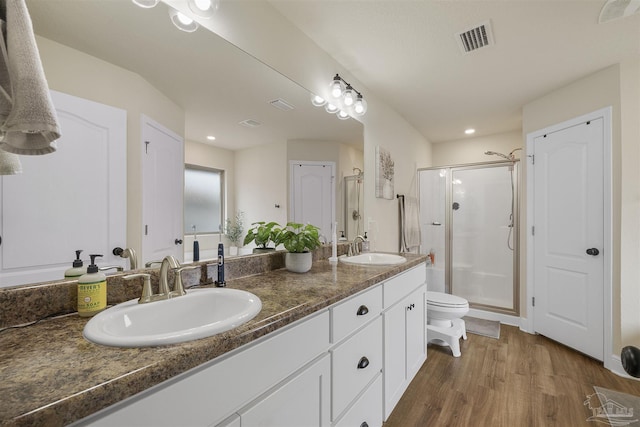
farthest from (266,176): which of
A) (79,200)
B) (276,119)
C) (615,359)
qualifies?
(615,359)

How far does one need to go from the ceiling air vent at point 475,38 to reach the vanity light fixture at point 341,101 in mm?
779

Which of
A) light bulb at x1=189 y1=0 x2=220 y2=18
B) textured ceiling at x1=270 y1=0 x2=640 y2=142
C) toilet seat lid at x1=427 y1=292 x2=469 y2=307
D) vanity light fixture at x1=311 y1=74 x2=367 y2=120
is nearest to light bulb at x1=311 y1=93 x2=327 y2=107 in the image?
vanity light fixture at x1=311 y1=74 x2=367 y2=120

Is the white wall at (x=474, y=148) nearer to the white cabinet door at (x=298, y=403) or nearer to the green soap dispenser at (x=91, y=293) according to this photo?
the white cabinet door at (x=298, y=403)

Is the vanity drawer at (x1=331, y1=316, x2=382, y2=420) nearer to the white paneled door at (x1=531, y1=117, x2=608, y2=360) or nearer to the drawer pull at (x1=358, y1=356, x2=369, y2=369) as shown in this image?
the drawer pull at (x1=358, y1=356, x2=369, y2=369)

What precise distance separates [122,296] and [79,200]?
1.12 ft

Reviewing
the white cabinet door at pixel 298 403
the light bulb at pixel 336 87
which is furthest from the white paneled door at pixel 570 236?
the white cabinet door at pixel 298 403

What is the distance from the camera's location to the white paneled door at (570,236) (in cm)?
224

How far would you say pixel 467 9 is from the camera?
5.28ft

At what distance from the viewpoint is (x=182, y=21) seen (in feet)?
3.74

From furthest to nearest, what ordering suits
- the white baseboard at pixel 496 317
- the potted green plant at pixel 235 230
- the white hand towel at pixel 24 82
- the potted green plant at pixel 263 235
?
the white baseboard at pixel 496 317
the potted green plant at pixel 263 235
the potted green plant at pixel 235 230
the white hand towel at pixel 24 82

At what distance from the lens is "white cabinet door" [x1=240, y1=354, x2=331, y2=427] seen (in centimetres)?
75

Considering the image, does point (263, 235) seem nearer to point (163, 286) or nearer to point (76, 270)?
point (163, 286)

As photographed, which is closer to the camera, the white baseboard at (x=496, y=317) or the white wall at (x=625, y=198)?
the white wall at (x=625, y=198)

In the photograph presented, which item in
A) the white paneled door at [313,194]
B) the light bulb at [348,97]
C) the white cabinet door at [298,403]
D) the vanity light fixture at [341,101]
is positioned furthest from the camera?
the light bulb at [348,97]
